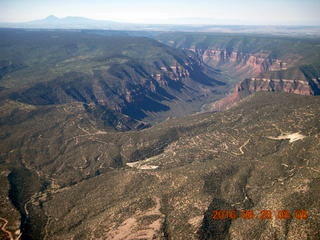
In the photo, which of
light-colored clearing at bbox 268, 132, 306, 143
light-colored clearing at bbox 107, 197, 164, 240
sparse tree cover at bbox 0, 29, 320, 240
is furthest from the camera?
light-colored clearing at bbox 268, 132, 306, 143

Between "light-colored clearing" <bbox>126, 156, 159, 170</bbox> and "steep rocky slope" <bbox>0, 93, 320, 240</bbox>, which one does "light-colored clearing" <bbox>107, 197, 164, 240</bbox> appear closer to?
"steep rocky slope" <bbox>0, 93, 320, 240</bbox>

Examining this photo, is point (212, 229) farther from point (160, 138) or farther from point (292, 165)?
point (160, 138)
